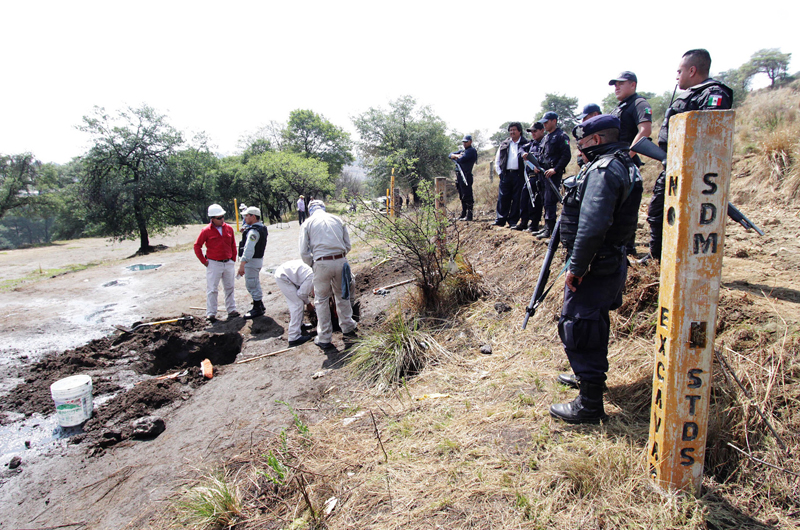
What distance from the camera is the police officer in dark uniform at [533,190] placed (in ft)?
21.0

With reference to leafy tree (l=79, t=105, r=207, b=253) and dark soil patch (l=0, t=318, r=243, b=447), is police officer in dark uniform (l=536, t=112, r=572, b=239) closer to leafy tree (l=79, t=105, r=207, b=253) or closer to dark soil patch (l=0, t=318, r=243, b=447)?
dark soil patch (l=0, t=318, r=243, b=447)

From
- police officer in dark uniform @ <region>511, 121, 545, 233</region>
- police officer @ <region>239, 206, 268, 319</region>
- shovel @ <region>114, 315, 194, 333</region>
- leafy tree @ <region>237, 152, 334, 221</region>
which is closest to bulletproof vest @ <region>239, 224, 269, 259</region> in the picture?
police officer @ <region>239, 206, 268, 319</region>

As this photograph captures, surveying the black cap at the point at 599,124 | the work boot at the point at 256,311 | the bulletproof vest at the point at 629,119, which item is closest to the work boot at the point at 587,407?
the black cap at the point at 599,124

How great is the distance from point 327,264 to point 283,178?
27.9 m

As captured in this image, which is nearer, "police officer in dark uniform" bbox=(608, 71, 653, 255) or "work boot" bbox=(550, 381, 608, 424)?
"work boot" bbox=(550, 381, 608, 424)

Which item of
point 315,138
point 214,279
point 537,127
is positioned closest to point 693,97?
point 537,127

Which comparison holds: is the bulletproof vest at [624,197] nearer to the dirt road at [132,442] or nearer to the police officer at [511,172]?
the dirt road at [132,442]

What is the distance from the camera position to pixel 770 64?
26.0 m

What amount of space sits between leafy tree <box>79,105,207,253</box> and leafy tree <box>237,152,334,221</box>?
9411mm

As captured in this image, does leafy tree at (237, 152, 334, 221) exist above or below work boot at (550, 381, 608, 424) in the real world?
above

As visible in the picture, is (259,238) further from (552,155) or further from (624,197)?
(624,197)

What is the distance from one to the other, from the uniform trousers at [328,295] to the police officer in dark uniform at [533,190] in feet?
11.1

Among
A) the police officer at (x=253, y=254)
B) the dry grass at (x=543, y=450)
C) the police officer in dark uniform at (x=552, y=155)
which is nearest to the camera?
the dry grass at (x=543, y=450)

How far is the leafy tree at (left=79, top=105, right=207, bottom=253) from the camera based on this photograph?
19.6 m
